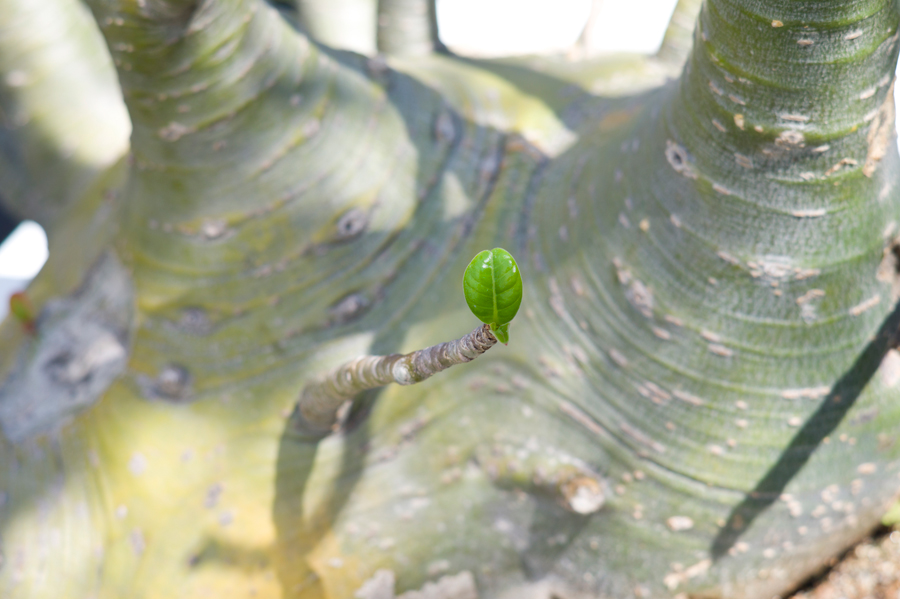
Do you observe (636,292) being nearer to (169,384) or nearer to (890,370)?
(890,370)

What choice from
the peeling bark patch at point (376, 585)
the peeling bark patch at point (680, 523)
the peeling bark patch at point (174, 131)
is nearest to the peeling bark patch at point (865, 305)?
the peeling bark patch at point (680, 523)

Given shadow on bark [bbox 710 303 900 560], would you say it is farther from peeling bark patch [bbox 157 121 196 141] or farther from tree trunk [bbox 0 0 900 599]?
peeling bark patch [bbox 157 121 196 141]

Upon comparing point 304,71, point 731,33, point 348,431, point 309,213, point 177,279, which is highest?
point 731,33

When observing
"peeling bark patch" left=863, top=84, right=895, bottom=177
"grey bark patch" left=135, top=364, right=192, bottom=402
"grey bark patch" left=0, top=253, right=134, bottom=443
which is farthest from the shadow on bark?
"grey bark patch" left=0, top=253, right=134, bottom=443

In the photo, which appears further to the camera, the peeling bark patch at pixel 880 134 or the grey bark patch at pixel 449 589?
the grey bark patch at pixel 449 589

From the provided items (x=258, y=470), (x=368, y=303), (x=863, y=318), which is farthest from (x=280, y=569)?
(x=863, y=318)

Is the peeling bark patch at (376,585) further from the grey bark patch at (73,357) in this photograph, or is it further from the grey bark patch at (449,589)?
the grey bark patch at (73,357)

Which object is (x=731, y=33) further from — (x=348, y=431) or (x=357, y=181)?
(x=348, y=431)
